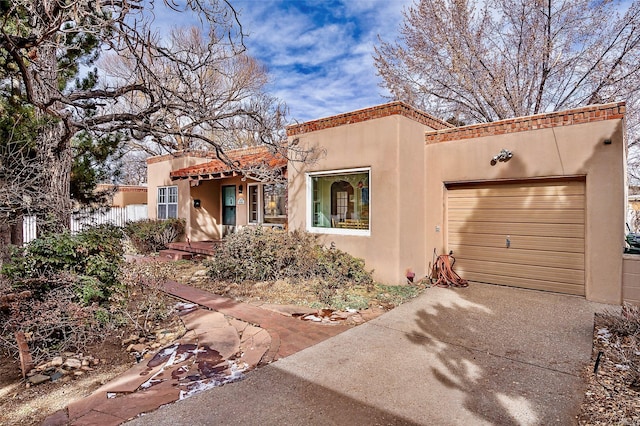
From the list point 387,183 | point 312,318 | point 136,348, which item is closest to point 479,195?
point 387,183

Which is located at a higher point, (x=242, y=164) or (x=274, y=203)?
(x=242, y=164)

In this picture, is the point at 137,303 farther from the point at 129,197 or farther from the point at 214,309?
the point at 129,197

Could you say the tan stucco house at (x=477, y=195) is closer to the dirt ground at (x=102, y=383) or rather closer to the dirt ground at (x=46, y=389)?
the dirt ground at (x=102, y=383)

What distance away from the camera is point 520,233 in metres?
7.42

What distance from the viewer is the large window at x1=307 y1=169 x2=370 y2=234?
8.15m

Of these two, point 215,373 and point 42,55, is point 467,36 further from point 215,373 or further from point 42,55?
point 215,373

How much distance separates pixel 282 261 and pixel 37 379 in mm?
4797

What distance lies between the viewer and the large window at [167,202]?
1406 cm

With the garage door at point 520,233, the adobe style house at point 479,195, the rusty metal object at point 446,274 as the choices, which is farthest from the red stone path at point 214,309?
the garage door at point 520,233

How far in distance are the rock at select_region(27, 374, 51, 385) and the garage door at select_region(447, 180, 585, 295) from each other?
775 cm

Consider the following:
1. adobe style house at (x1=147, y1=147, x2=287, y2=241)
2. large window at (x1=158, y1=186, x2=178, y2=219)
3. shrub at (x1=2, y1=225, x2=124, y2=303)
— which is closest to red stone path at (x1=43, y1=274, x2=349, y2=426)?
shrub at (x1=2, y1=225, x2=124, y2=303)

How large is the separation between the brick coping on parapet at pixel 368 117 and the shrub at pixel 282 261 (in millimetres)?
2841

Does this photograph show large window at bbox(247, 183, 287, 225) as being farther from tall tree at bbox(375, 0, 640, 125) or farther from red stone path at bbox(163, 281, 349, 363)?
tall tree at bbox(375, 0, 640, 125)

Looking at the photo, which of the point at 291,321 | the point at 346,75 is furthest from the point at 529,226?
the point at 346,75
